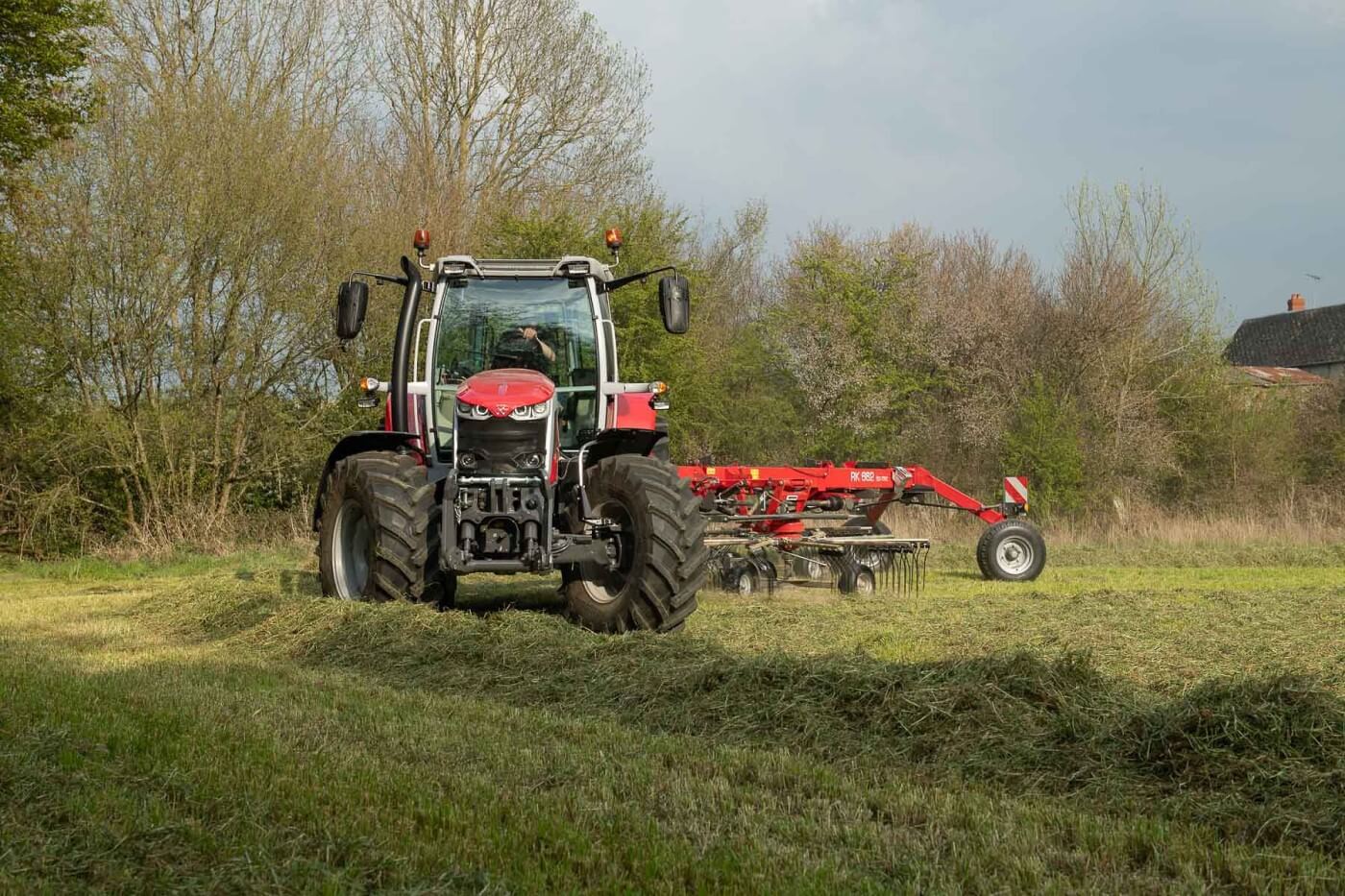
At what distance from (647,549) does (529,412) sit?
48.4 inches

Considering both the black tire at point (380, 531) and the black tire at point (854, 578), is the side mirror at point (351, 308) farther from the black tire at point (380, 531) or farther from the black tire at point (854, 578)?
the black tire at point (854, 578)

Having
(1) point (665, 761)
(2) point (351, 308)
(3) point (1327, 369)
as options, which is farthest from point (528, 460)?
(3) point (1327, 369)

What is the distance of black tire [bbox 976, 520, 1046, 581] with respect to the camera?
46.6 ft

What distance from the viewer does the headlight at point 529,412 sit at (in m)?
8.29

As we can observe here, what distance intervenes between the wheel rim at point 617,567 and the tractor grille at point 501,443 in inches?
20.9

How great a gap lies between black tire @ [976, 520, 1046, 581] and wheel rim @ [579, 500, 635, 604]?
6940mm

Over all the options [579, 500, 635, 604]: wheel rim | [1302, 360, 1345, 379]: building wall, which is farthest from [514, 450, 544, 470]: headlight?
[1302, 360, 1345, 379]: building wall

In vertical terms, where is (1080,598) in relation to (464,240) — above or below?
below

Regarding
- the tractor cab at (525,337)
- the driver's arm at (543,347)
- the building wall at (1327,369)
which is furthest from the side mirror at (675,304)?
the building wall at (1327,369)

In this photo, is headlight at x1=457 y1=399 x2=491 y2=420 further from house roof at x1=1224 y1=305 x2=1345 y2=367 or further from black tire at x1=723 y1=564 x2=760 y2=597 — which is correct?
house roof at x1=1224 y1=305 x2=1345 y2=367

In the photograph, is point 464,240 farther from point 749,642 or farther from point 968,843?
point 968,843

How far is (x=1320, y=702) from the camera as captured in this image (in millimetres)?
4371

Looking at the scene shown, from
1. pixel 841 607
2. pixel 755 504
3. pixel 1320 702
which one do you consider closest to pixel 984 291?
pixel 755 504

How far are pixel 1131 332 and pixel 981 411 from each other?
3.74m
